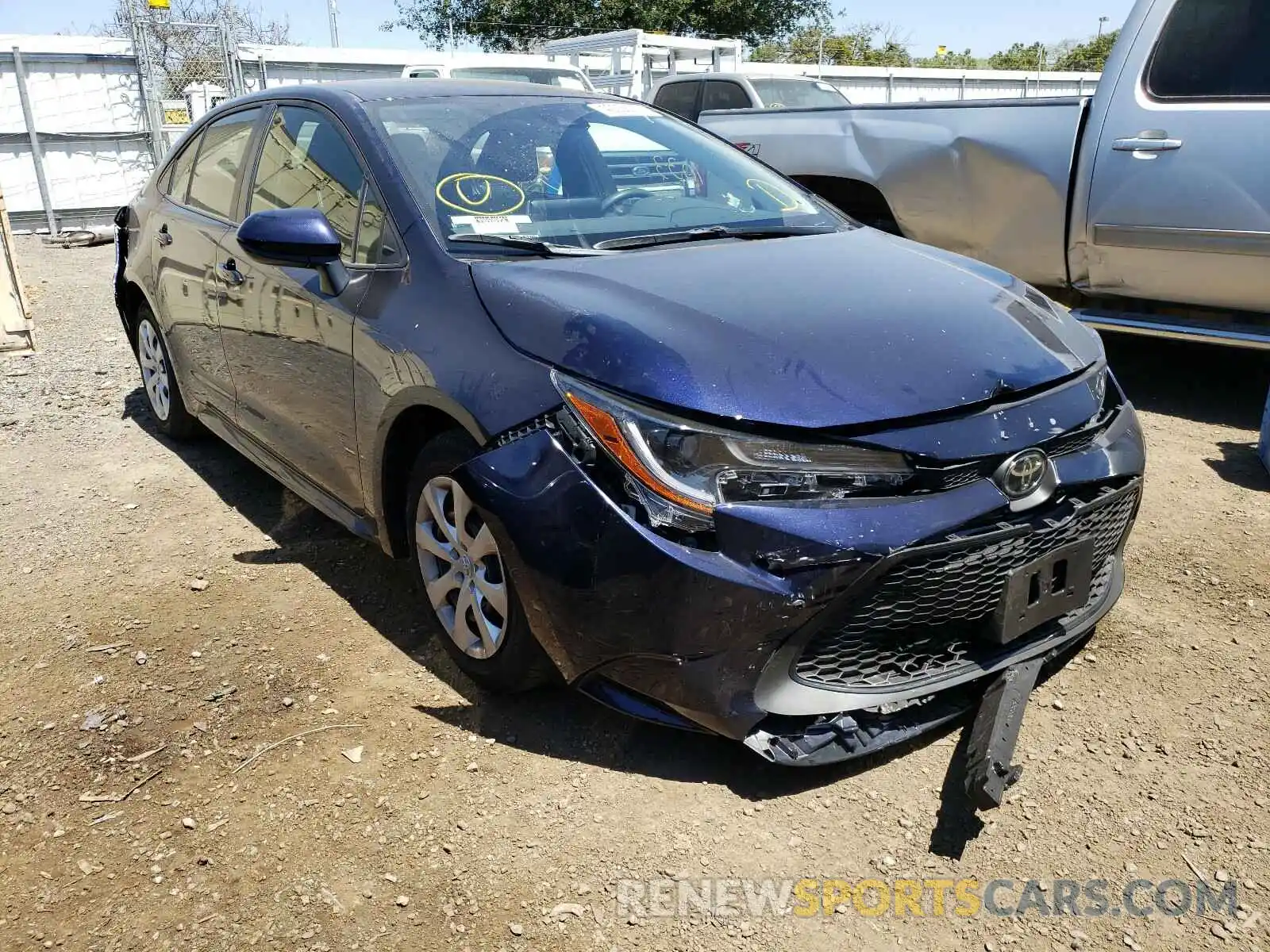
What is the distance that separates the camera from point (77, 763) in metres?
2.71

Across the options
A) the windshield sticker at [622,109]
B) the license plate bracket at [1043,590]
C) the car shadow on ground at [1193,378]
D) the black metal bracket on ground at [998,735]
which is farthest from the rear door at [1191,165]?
the black metal bracket on ground at [998,735]

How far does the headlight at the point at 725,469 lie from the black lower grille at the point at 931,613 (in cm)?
20

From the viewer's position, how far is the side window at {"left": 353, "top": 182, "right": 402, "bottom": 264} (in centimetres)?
298

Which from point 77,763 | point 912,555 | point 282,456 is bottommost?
point 77,763

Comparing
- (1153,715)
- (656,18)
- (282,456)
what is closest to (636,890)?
(1153,715)

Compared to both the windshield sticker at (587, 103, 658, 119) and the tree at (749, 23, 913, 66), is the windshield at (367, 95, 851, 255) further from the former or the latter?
the tree at (749, 23, 913, 66)

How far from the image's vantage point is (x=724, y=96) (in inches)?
477

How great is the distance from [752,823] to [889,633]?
0.53m

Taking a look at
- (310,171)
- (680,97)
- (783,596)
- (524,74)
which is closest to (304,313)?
(310,171)

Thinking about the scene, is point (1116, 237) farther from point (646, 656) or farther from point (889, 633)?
point (646, 656)

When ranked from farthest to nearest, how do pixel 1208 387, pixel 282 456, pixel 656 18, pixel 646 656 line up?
1. pixel 656 18
2. pixel 1208 387
3. pixel 282 456
4. pixel 646 656

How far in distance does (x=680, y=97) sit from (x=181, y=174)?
919 cm

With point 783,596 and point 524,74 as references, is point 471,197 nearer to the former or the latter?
point 783,596

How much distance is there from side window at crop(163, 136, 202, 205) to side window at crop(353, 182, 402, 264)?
173 centimetres
